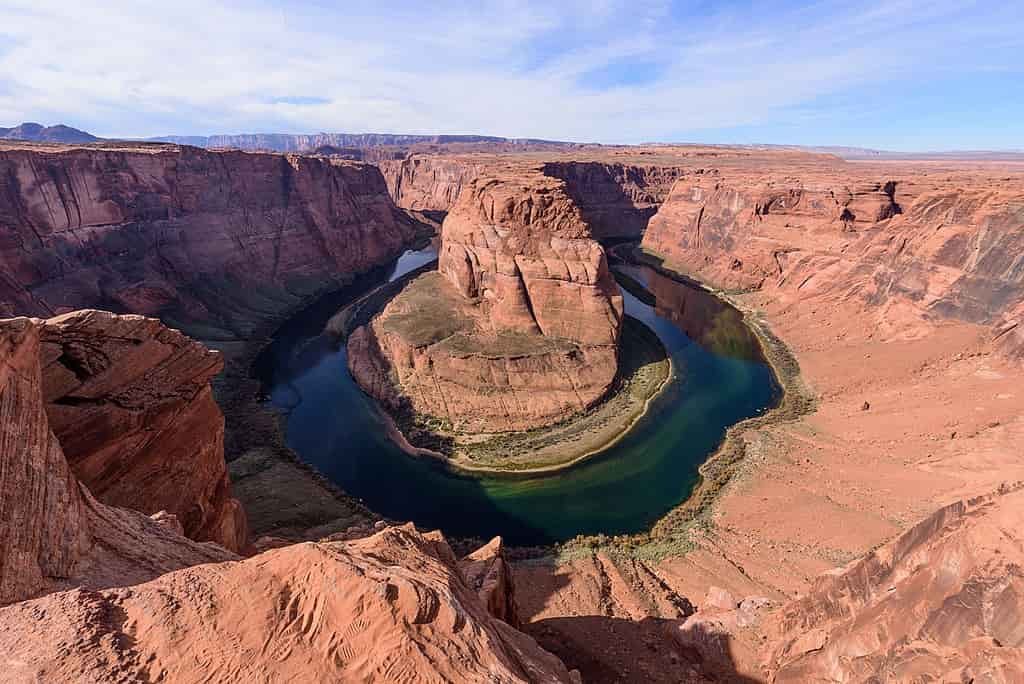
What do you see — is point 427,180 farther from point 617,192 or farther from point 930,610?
point 930,610

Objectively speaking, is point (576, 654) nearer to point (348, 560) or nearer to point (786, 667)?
point (786, 667)

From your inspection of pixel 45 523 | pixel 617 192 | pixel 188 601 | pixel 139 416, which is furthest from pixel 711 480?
pixel 617 192

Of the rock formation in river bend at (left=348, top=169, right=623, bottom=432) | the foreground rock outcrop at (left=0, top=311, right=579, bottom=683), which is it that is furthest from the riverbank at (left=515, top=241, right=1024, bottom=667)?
the rock formation in river bend at (left=348, top=169, right=623, bottom=432)

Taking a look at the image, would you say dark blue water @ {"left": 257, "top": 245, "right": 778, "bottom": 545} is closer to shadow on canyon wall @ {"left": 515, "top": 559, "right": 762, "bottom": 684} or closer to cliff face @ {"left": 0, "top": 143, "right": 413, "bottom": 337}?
shadow on canyon wall @ {"left": 515, "top": 559, "right": 762, "bottom": 684}

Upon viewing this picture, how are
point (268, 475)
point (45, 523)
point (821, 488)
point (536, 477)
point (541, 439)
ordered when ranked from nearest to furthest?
point (45, 523) < point (821, 488) < point (268, 475) < point (536, 477) < point (541, 439)

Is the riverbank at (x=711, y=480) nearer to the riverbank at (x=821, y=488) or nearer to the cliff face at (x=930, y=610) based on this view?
the riverbank at (x=821, y=488)

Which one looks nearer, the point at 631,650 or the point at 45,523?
the point at 45,523

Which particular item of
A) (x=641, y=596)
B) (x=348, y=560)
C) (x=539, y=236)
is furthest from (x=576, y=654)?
(x=539, y=236)

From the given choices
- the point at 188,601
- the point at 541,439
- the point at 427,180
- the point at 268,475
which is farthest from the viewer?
the point at 427,180
